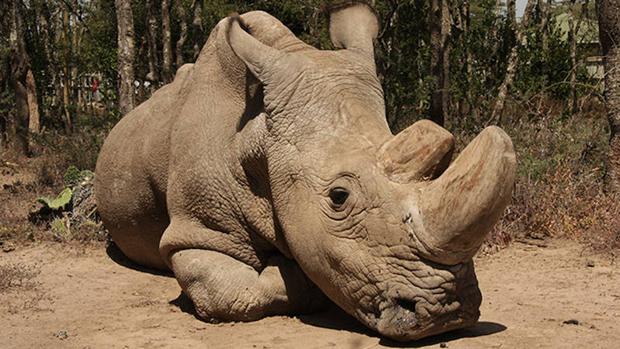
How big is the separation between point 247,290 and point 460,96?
11112 millimetres

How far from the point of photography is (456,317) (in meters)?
4.70

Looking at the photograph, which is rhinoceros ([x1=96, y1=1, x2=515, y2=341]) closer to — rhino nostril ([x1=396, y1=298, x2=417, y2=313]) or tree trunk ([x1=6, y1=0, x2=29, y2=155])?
rhino nostril ([x1=396, y1=298, x2=417, y2=313])

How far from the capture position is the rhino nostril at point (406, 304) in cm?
469

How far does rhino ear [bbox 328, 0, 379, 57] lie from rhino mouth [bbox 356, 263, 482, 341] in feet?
6.58

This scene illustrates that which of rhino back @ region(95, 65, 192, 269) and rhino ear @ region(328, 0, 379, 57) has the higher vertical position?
rhino ear @ region(328, 0, 379, 57)

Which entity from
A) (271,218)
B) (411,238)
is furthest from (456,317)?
(271,218)

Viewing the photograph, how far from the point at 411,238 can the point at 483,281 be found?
97.1 inches

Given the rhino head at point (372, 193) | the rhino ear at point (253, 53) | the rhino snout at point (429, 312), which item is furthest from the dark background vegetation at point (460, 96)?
the rhino snout at point (429, 312)

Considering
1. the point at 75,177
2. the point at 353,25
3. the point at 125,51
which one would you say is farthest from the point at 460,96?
the point at 353,25

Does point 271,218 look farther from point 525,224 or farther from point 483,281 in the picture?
point 525,224

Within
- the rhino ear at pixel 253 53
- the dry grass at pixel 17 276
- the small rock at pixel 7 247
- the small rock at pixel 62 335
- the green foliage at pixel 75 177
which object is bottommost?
the small rock at pixel 7 247

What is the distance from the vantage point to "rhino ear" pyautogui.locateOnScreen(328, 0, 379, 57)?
6.12 metres

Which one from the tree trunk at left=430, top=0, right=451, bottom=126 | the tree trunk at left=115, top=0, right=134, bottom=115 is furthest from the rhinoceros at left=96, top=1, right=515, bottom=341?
the tree trunk at left=430, top=0, right=451, bottom=126

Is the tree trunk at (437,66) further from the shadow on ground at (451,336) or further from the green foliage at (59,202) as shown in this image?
the shadow on ground at (451,336)
